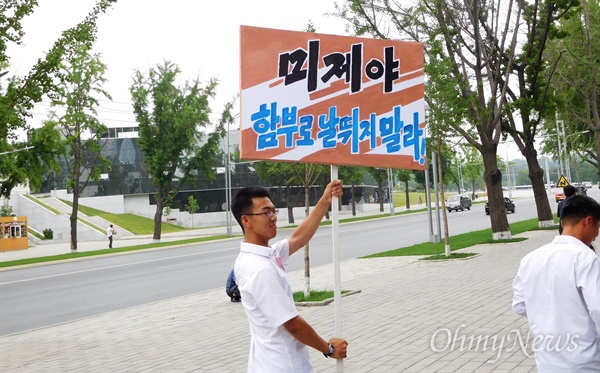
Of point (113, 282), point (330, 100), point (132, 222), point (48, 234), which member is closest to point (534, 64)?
point (113, 282)

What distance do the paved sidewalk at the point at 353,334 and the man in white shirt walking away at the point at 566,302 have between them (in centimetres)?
344

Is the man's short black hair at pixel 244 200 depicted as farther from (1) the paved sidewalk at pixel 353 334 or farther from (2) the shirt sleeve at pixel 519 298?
(1) the paved sidewalk at pixel 353 334

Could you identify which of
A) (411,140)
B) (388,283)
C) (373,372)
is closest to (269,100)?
(411,140)

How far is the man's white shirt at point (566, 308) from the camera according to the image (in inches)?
141

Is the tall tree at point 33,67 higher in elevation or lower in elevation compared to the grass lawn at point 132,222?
higher

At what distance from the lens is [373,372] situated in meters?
7.29

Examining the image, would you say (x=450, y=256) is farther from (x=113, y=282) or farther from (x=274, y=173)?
(x=274, y=173)

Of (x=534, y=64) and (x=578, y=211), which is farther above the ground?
(x=534, y=64)

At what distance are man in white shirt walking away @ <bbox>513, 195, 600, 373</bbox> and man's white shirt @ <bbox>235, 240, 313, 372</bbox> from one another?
1.18 m

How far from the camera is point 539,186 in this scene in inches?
1222

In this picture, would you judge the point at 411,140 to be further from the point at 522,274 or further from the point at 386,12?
the point at 386,12

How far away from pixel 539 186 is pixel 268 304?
2929cm

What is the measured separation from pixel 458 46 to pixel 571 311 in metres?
22.7

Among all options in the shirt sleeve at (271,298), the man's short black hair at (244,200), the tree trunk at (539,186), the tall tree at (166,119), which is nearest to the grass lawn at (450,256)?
the tree trunk at (539,186)
